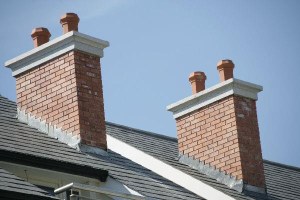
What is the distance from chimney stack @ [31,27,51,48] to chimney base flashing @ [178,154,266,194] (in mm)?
3559

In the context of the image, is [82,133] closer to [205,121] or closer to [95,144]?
[95,144]

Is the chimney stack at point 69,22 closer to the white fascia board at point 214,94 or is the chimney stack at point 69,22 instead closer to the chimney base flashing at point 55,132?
the chimney base flashing at point 55,132

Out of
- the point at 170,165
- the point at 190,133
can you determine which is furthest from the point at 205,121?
the point at 170,165

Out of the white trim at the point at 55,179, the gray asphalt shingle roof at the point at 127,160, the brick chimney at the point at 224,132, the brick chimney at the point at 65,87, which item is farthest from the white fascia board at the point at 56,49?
the white trim at the point at 55,179

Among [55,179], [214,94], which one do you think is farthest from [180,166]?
[55,179]

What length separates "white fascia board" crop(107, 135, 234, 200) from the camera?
1844 cm

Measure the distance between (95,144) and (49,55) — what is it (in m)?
1.79

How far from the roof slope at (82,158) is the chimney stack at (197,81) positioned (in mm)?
3201

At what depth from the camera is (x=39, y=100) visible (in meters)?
18.1

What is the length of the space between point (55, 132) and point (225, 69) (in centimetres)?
422

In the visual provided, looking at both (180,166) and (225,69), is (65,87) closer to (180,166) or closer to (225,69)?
(180,166)

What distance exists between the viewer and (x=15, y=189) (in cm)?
1301

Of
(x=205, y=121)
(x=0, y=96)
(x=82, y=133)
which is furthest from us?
(x=205, y=121)

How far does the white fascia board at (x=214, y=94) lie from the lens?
792 inches
